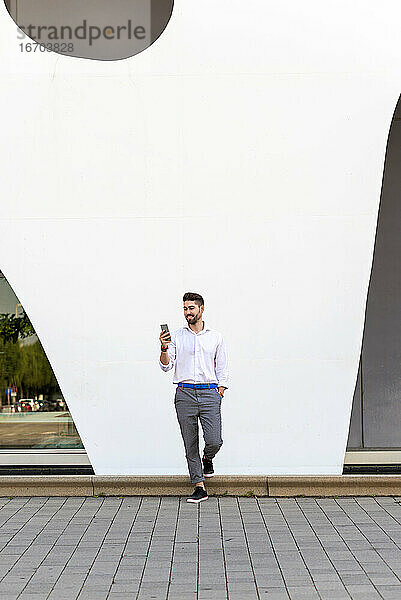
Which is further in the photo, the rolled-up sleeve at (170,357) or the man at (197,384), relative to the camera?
the man at (197,384)

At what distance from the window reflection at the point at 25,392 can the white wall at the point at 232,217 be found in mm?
449

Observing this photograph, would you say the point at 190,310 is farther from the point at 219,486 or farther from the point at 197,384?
the point at 219,486

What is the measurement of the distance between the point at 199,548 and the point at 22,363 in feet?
→ 11.5

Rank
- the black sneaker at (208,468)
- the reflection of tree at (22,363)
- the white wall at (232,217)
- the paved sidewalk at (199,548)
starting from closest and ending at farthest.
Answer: the paved sidewalk at (199,548) < the black sneaker at (208,468) < the white wall at (232,217) < the reflection of tree at (22,363)

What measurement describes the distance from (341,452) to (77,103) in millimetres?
4126

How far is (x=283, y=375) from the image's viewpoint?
913cm

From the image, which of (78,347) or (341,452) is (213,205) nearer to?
(78,347)

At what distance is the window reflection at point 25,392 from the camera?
31.3 feet

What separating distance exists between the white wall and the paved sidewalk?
887mm

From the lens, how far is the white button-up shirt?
8.64 m

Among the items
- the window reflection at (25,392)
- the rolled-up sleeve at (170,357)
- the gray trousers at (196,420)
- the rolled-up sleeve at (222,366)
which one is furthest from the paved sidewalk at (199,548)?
the rolled-up sleeve at (170,357)

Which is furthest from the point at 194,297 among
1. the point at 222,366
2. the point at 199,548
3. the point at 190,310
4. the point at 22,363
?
the point at 199,548

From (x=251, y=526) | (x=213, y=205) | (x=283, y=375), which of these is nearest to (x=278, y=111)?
(x=213, y=205)

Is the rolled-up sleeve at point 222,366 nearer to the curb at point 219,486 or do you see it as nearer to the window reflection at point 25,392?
the curb at point 219,486
